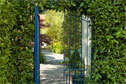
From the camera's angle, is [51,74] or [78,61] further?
[51,74]

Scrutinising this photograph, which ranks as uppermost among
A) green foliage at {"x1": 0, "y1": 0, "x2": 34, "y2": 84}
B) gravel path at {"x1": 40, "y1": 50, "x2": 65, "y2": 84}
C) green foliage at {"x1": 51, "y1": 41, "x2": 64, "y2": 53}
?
green foliage at {"x1": 0, "y1": 0, "x2": 34, "y2": 84}

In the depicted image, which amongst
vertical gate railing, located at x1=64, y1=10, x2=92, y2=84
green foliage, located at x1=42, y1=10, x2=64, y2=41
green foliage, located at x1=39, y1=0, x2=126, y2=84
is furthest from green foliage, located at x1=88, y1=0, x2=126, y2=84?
green foliage, located at x1=42, y1=10, x2=64, y2=41

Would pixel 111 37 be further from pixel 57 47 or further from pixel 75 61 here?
pixel 57 47

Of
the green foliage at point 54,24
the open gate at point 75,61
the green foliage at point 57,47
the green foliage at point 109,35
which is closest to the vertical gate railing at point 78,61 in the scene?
the open gate at point 75,61

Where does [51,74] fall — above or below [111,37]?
below

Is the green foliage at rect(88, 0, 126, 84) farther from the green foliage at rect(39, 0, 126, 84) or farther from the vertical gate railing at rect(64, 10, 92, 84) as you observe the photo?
the vertical gate railing at rect(64, 10, 92, 84)

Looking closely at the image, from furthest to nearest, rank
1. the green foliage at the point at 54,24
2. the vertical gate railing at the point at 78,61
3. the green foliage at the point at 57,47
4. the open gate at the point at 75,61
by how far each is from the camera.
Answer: the green foliage at the point at 54,24 < the green foliage at the point at 57,47 < the vertical gate railing at the point at 78,61 < the open gate at the point at 75,61

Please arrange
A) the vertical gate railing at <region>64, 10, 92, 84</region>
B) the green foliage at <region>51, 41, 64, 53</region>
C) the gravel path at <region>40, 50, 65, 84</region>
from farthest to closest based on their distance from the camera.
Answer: the green foliage at <region>51, 41, 64, 53</region> < the gravel path at <region>40, 50, 65, 84</region> < the vertical gate railing at <region>64, 10, 92, 84</region>

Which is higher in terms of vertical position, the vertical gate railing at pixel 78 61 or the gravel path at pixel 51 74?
the vertical gate railing at pixel 78 61

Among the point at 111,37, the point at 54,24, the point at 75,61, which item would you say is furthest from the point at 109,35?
the point at 54,24

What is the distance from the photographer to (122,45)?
3.35 m

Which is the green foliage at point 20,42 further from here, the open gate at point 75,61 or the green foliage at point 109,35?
the green foliage at point 109,35

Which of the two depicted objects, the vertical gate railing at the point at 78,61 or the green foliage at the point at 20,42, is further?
the vertical gate railing at the point at 78,61

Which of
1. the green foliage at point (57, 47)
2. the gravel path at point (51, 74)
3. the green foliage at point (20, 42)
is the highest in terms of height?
the green foliage at point (20, 42)
